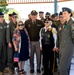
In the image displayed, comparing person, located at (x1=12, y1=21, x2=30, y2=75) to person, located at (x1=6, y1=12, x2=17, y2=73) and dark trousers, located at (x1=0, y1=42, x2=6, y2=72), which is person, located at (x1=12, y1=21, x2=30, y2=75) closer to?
person, located at (x1=6, y1=12, x2=17, y2=73)

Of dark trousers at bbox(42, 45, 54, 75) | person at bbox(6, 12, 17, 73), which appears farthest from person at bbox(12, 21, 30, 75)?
dark trousers at bbox(42, 45, 54, 75)

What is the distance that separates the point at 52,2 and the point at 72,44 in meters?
7.35

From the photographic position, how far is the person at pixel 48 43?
5.40 meters

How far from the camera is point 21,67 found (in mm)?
5730

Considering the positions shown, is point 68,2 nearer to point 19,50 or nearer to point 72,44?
point 19,50

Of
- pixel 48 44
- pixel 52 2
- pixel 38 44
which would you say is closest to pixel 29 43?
pixel 38 44

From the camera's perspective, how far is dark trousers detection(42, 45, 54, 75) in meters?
5.52

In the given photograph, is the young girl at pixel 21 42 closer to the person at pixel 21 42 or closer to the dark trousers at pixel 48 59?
the person at pixel 21 42

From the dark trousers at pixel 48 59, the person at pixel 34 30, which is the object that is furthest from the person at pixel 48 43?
the person at pixel 34 30

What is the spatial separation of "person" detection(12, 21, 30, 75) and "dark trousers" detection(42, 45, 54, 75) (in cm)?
48

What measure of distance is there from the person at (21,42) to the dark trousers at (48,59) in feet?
1.56

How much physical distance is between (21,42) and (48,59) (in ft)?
2.59

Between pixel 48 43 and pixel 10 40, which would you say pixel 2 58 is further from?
pixel 48 43

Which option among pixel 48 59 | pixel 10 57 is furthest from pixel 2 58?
pixel 48 59
